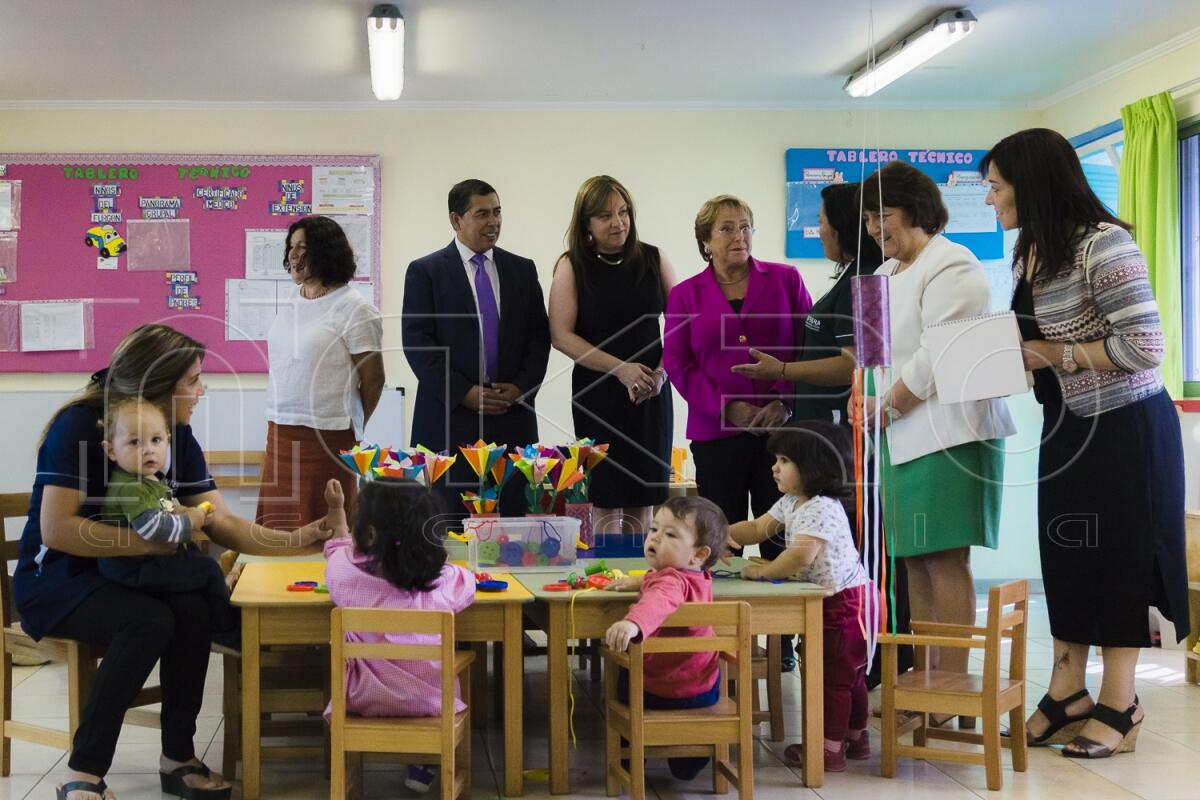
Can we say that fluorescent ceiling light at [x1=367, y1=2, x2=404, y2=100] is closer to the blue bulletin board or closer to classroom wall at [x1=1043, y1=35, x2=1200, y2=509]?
the blue bulletin board

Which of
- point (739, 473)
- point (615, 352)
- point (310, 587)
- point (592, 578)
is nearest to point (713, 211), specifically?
point (615, 352)

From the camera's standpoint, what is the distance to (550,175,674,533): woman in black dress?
396cm

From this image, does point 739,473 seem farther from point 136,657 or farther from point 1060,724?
point 136,657

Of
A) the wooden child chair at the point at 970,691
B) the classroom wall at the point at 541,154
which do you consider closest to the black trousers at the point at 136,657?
the wooden child chair at the point at 970,691

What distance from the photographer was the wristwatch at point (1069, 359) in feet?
10.2

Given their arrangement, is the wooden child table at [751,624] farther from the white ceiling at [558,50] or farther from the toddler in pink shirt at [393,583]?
the white ceiling at [558,50]

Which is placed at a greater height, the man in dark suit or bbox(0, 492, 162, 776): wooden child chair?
the man in dark suit

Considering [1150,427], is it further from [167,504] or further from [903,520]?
[167,504]

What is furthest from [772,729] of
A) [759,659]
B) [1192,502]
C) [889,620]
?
[1192,502]

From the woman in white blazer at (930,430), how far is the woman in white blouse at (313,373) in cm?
169

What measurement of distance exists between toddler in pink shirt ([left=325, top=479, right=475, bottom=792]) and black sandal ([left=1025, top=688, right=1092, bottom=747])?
1.69 m

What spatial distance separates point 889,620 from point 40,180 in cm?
457

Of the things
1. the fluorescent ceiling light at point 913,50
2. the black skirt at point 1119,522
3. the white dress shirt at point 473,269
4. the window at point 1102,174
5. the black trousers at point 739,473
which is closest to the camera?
the black skirt at point 1119,522

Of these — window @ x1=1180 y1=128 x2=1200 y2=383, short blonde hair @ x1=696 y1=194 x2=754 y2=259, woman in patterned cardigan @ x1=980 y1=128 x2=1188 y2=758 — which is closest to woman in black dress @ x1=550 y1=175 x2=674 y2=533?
short blonde hair @ x1=696 y1=194 x2=754 y2=259
